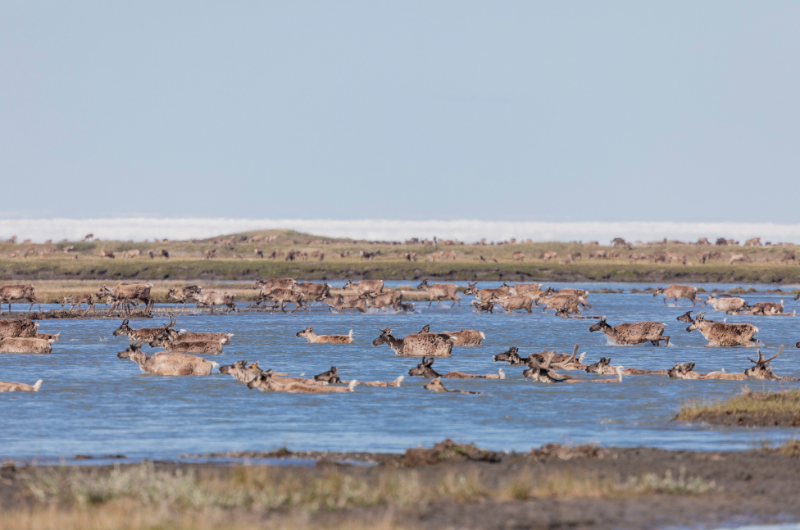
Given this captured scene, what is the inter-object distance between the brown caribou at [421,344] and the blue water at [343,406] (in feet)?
1.80

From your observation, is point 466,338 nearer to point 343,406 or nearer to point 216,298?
point 343,406

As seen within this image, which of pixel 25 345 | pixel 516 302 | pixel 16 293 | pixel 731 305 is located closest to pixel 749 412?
pixel 25 345

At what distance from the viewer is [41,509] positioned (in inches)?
441

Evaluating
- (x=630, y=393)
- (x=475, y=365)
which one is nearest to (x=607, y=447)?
(x=630, y=393)

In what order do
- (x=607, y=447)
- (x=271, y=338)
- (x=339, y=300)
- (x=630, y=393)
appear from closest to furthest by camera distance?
(x=607, y=447) < (x=630, y=393) < (x=271, y=338) < (x=339, y=300)

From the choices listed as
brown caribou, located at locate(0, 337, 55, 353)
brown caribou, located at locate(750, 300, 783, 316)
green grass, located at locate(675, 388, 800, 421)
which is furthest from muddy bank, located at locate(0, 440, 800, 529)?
brown caribou, located at locate(750, 300, 783, 316)

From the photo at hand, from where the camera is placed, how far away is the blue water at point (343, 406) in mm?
16844

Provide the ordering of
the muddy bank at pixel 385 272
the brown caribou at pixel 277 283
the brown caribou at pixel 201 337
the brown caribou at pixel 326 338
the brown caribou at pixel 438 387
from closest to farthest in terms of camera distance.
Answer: the brown caribou at pixel 438 387, the brown caribou at pixel 201 337, the brown caribou at pixel 326 338, the brown caribou at pixel 277 283, the muddy bank at pixel 385 272

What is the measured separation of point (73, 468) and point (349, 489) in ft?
13.2

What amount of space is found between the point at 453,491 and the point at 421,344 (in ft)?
61.0

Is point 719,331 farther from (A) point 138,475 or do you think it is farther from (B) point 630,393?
(A) point 138,475

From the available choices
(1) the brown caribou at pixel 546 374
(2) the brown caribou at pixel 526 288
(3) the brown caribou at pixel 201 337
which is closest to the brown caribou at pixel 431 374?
(1) the brown caribou at pixel 546 374

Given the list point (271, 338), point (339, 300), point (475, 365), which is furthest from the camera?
point (339, 300)

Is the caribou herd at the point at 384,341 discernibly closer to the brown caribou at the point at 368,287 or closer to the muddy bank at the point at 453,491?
the brown caribou at the point at 368,287
